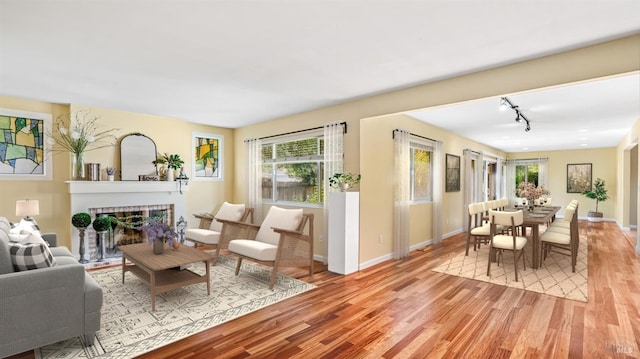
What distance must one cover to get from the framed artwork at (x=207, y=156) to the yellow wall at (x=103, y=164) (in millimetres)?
101

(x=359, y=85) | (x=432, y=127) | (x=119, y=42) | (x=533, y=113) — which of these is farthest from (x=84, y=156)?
(x=533, y=113)

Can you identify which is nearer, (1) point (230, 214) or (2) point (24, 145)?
(2) point (24, 145)

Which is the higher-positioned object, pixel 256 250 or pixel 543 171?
pixel 543 171

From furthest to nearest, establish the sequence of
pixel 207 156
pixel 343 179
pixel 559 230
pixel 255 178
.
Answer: pixel 207 156 < pixel 255 178 < pixel 559 230 < pixel 343 179

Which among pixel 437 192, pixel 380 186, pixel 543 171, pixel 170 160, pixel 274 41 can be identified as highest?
pixel 274 41

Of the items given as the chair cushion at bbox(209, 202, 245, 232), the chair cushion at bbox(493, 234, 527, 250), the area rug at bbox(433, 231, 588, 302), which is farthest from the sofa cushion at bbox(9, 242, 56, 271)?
the chair cushion at bbox(493, 234, 527, 250)

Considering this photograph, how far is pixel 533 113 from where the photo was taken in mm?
5406

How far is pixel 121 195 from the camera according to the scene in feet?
17.1

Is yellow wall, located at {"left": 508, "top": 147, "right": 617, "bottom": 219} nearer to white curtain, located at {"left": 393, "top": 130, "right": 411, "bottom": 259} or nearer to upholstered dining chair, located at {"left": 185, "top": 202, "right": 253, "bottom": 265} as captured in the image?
white curtain, located at {"left": 393, "top": 130, "right": 411, "bottom": 259}

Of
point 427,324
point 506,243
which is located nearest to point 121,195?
point 427,324

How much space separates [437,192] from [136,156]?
564 cm

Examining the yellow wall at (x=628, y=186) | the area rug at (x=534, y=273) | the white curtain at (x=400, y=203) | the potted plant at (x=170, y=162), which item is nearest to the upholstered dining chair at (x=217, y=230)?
the potted plant at (x=170, y=162)

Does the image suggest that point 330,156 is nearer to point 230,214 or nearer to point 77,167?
point 230,214

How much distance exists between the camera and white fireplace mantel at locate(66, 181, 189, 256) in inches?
188
